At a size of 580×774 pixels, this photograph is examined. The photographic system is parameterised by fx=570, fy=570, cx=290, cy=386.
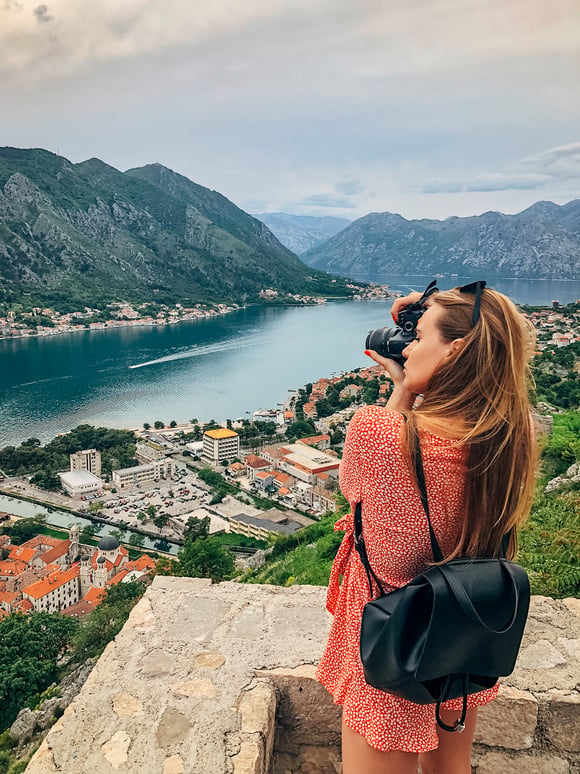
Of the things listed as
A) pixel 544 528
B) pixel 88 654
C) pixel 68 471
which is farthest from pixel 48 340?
pixel 544 528

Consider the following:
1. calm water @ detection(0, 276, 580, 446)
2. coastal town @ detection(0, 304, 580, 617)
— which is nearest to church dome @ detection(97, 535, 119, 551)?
coastal town @ detection(0, 304, 580, 617)

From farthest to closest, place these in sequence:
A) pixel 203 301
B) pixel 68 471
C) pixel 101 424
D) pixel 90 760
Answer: pixel 203 301 → pixel 101 424 → pixel 68 471 → pixel 90 760

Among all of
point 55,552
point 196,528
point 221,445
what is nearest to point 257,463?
point 221,445

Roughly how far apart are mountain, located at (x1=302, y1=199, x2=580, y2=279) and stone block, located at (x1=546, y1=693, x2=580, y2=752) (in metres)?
62.0

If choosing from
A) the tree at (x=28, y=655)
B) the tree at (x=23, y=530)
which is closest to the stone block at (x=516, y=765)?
the tree at (x=28, y=655)

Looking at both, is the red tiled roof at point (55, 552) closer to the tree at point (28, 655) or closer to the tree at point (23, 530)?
the tree at point (23, 530)

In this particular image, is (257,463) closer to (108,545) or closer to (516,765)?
(108,545)

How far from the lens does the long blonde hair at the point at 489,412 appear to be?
773 mm

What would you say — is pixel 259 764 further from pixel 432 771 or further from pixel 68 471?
pixel 68 471

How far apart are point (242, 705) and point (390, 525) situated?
0.70 m

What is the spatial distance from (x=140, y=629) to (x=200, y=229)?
270 feet

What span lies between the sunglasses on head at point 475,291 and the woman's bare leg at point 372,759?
636mm

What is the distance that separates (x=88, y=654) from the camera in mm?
5227

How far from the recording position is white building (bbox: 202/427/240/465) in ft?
65.2
